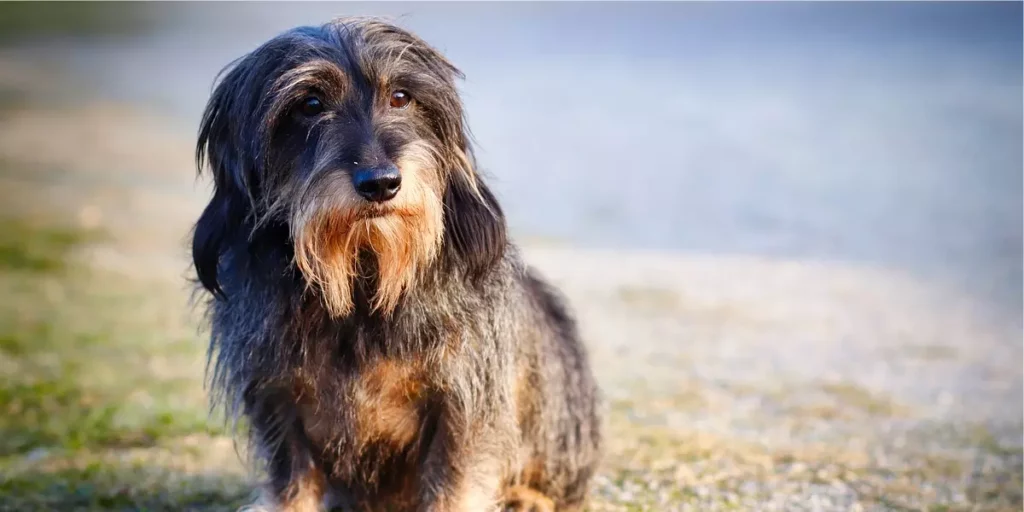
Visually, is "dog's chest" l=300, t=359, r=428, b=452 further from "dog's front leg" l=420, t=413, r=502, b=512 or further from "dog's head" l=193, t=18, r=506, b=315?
"dog's head" l=193, t=18, r=506, b=315

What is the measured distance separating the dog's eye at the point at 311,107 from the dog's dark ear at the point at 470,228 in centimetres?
75

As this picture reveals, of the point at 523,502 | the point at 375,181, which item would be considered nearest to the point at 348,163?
the point at 375,181

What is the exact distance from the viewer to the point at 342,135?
4.65 metres

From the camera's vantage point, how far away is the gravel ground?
7.46m

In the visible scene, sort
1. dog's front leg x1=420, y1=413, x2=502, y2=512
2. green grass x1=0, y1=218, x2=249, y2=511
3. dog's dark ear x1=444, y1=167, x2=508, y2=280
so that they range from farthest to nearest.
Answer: green grass x1=0, y1=218, x2=249, y2=511, dog's front leg x1=420, y1=413, x2=502, y2=512, dog's dark ear x1=444, y1=167, x2=508, y2=280

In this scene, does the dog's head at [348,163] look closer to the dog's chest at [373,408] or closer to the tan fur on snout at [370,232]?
the tan fur on snout at [370,232]

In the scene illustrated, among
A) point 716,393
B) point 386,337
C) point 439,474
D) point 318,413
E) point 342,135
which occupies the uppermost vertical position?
point 342,135

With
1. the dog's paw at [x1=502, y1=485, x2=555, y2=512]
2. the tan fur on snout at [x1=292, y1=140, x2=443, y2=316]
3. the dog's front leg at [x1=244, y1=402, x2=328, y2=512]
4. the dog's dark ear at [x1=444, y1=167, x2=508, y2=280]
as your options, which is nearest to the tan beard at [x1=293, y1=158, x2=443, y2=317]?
the tan fur on snout at [x1=292, y1=140, x2=443, y2=316]

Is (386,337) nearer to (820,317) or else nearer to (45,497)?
(45,497)

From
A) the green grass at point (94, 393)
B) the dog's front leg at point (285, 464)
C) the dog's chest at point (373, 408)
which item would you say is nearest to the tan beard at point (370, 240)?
the dog's chest at point (373, 408)

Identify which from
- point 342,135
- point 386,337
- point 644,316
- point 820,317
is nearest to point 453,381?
point 386,337

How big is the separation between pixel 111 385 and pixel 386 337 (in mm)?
7452

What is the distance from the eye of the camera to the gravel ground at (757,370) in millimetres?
7457

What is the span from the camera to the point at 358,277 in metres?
5.02
